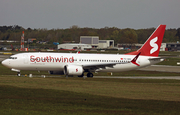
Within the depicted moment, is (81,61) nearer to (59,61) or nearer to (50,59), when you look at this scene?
(59,61)

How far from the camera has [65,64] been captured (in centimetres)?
4466

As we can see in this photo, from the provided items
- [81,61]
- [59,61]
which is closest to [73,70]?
[59,61]

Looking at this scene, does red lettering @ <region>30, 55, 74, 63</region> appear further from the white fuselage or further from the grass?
the grass

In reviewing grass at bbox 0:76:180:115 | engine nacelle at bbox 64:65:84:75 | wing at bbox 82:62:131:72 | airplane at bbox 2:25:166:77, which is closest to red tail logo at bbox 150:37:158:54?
airplane at bbox 2:25:166:77

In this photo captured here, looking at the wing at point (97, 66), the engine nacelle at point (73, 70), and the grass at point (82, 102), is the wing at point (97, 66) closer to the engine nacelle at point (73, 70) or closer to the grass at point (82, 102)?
the engine nacelle at point (73, 70)

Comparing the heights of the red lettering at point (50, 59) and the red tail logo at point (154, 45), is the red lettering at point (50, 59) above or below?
below

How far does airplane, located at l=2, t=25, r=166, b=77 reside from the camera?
142 feet

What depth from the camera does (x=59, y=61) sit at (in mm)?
44312

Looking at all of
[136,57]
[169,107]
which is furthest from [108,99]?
[136,57]

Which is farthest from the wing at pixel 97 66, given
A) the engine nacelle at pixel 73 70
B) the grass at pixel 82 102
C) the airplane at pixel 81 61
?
the grass at pixel 82 102

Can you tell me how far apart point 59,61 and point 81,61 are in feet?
12.1

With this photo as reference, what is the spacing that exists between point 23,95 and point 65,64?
69.1 feet

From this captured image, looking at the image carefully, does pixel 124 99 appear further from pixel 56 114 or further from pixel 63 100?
pixel 56 114

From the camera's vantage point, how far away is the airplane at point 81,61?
43375mm
